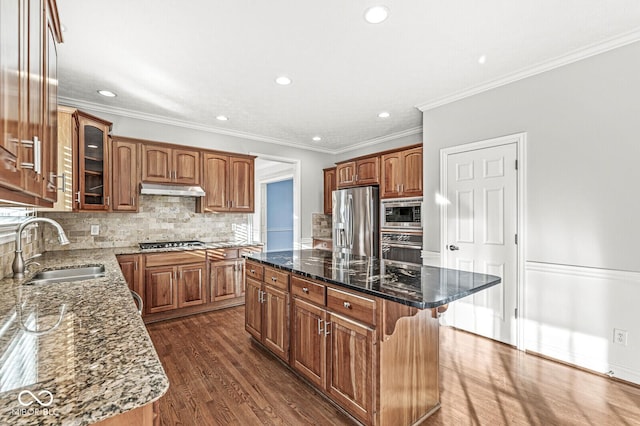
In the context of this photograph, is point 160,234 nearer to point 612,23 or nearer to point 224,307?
point 224,307

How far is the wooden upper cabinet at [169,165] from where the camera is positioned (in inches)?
153

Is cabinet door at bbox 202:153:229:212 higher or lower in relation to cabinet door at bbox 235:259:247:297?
higher

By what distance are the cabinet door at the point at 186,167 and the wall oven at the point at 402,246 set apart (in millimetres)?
2811

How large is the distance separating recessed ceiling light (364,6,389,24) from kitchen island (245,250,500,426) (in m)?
1.80

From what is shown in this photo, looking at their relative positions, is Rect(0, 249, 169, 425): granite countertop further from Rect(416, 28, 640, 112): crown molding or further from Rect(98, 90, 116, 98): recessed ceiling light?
Rect(416, 28, 640, 112): crown molding

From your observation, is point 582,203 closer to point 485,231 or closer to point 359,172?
point 485,231

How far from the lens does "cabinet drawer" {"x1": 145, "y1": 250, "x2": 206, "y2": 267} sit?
360 centimetres

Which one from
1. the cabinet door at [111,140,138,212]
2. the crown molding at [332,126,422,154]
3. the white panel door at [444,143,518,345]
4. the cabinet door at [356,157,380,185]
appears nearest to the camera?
the white panel door at [444,143,518,345]

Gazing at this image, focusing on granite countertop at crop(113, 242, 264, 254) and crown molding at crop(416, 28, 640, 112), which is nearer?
crown molding at crop(416, 28, 640, 112)

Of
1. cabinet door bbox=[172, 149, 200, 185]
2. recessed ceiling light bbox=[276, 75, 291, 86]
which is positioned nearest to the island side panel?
recessed ceiling light bbox=[276, 75, 291, 86]

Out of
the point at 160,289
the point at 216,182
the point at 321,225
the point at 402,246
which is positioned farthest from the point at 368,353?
the point at 321,225

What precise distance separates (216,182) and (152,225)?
41.4 inches

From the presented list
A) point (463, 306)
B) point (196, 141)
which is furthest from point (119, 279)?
point (463, 306)

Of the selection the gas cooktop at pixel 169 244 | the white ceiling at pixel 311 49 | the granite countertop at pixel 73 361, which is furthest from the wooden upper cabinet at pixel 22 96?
the gas cooktop at pixel 169 244
